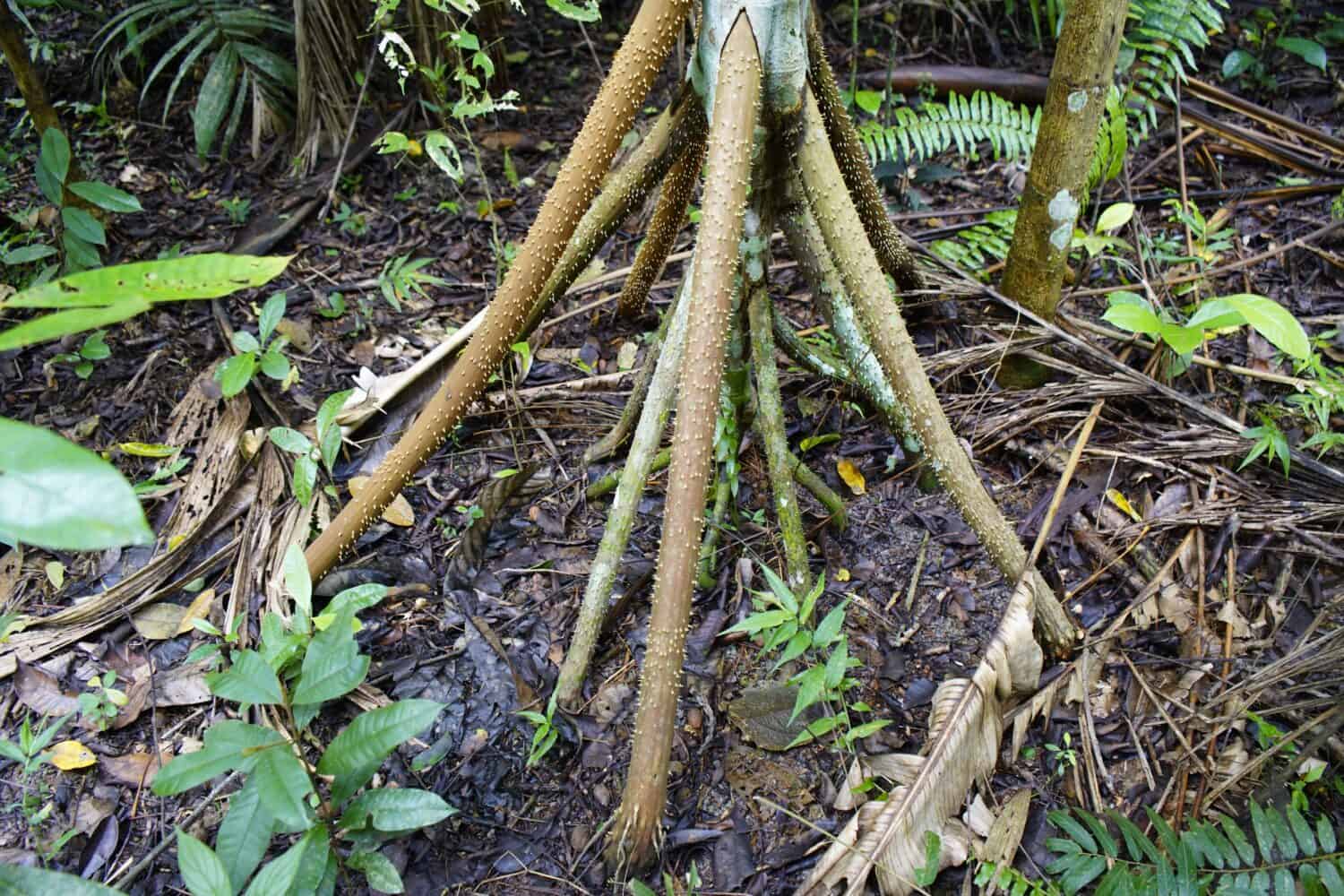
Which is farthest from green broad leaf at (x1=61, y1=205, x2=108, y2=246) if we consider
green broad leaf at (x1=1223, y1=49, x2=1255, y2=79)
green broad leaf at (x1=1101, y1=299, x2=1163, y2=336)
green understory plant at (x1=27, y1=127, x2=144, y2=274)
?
green broad leaf at (x1=1223, y1=49, x2=1255, y2=79)

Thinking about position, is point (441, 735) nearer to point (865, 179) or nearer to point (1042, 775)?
point (1042, 775)

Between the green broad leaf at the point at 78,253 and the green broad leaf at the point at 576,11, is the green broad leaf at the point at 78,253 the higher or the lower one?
the lower one

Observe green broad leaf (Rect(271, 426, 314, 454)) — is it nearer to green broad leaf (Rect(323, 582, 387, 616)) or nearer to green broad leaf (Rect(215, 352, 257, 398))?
green broad leaf (Rect(215, 352, 257, 398))

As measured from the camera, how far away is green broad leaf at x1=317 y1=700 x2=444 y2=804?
195 cm

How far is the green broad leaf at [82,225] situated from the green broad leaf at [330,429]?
43.6 inches

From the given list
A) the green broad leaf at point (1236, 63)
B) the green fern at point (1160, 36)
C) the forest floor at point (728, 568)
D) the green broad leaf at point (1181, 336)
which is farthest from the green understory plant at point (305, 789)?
the green broad leaf at point (1236, 63)

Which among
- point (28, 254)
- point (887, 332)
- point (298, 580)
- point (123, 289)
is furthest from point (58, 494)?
point (28, 254)

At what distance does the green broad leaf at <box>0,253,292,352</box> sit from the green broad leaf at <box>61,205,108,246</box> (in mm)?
2340

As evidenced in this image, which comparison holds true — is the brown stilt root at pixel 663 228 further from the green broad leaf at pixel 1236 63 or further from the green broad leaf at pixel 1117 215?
the green broad leaf at pixel 1236 63

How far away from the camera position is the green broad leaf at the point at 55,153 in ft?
9.93

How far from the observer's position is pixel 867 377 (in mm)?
2760

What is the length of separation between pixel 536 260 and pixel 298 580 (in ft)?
3.31

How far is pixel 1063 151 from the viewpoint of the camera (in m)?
2.65

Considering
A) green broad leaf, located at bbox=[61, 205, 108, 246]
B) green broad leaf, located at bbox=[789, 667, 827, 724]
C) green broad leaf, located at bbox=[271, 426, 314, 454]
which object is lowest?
green broad leaf, located at bbox=[789, 667, 827, 724]
